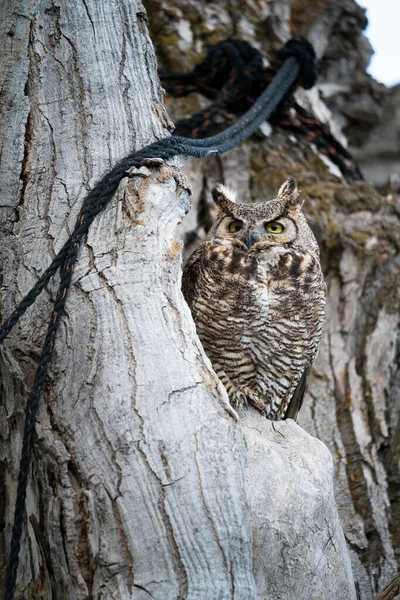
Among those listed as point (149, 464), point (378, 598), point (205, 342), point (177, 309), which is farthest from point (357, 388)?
point (149, 464)

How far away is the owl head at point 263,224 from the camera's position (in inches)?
101

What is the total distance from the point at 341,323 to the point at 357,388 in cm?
34

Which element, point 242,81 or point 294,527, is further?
point 242,81

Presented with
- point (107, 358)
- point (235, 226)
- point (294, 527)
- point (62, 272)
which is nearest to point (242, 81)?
point (235, 226)

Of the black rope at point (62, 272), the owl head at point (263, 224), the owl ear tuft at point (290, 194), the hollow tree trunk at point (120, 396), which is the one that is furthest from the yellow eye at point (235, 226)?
the hollow tree trunk at point (120, 396)

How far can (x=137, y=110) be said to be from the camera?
2111 millimetres

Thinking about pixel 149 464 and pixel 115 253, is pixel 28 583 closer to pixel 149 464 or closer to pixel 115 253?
pixel 149 464

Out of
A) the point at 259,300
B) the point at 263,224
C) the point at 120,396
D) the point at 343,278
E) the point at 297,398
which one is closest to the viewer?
the point at 120,396

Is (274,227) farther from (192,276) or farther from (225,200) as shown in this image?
(192,276)

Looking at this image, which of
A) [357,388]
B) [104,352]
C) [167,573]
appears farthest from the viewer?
[357,388]

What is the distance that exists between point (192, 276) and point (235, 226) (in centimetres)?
28

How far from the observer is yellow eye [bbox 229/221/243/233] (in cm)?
263

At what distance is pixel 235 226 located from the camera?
2.65 metres

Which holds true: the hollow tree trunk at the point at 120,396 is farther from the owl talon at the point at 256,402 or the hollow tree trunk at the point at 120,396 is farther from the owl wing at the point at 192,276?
the owl wing at the point at 192,276
